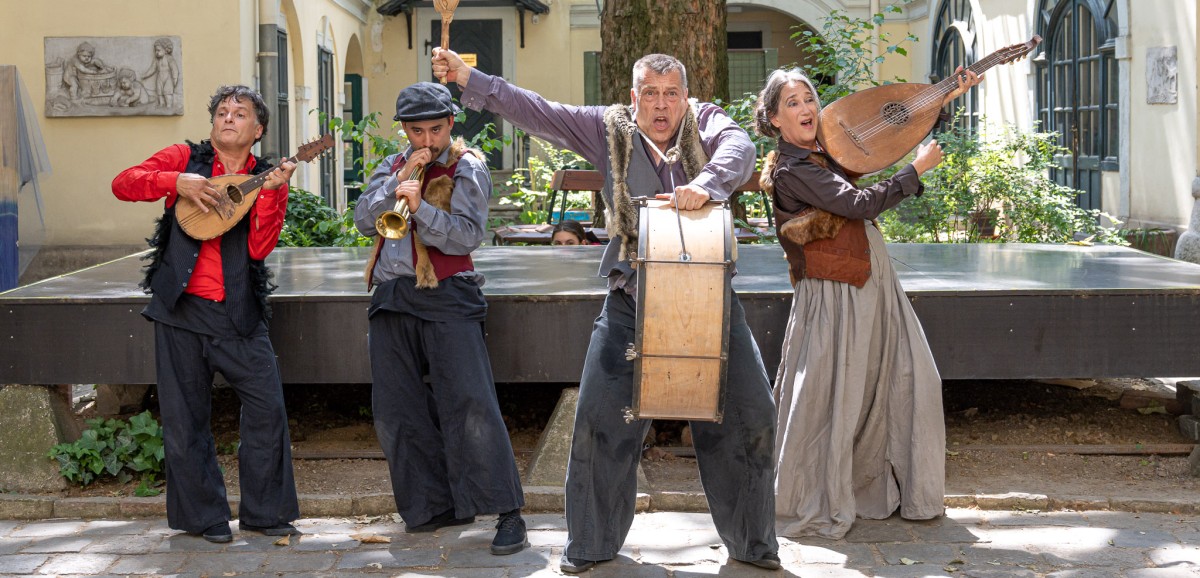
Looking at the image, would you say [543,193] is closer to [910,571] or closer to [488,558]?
[488,558]

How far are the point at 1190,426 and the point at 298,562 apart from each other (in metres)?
3.76

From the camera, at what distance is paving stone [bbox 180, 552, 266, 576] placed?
4480 mm

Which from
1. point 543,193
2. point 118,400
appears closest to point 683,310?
point 118,400

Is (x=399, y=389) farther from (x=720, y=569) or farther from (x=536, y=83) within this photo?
(x=536, y=83)

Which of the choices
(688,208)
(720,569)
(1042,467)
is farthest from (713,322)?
(1042,467)

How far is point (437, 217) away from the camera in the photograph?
4.48 m

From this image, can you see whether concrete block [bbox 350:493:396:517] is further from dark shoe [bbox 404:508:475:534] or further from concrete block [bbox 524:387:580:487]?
concrete block [bbox 524:387:580:487]

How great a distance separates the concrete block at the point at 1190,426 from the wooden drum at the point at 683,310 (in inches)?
109

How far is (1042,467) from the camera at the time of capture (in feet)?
18.4

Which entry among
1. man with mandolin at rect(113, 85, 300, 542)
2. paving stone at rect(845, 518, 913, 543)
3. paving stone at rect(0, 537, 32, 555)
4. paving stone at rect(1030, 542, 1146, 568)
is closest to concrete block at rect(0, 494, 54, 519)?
paving stone at rect(0, 537, 32, 555)

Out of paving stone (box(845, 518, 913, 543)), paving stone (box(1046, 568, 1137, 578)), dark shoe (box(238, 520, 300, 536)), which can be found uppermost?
dark shoe (box(238, 520, 300, 536))

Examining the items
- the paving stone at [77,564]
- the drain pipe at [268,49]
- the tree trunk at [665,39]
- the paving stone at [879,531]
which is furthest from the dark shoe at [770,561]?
the drain pipe at [268,49]

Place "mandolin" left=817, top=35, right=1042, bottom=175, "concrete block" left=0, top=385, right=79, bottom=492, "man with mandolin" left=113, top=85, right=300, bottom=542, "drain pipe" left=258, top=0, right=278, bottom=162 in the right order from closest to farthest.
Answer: "man with mandolin" left=113, top=85, right=300, bottom=542
"mandolin" left=817, top=35, right=1042, bottom=175
"concrete block" left=0, top=385, right=79, bottom=492
"drain pipe" left=258, top=0, right=278, bottom=162

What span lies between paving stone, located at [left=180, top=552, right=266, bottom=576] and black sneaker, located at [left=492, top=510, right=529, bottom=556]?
783mm
